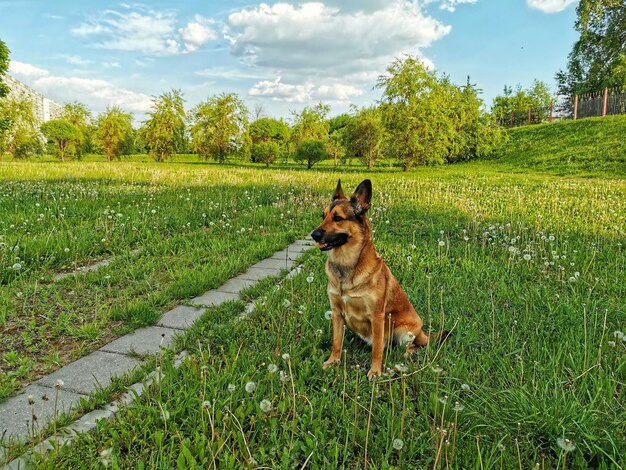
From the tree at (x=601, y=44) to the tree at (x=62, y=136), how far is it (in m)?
49.3

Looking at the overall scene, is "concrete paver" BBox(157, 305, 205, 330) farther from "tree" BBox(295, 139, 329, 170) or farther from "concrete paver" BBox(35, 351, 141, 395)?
"tree" BBox(295, 139, 329, 170)

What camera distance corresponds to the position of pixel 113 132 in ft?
142

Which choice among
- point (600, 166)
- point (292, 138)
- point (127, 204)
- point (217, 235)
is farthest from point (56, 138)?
point (600, 166)

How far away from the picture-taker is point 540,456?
7.79 ft

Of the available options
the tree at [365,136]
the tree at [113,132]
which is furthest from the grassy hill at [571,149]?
the tree at [113,132]

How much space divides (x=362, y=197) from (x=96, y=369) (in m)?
2.59

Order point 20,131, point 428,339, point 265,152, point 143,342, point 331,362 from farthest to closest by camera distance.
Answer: point 265,152
point 20,131
point 143,342
point 428,339
point 331,362

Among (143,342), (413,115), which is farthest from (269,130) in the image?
(143,342)

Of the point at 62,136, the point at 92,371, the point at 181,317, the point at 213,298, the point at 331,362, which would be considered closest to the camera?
the point at 92,371

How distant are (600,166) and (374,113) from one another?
16.8m

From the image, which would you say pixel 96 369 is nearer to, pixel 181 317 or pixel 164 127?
pixel 181 317

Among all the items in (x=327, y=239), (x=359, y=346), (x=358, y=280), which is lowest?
(x=359, y=346)

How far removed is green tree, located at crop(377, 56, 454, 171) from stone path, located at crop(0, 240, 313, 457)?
903 inches

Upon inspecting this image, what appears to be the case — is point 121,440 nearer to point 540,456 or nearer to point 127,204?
point 540,456
